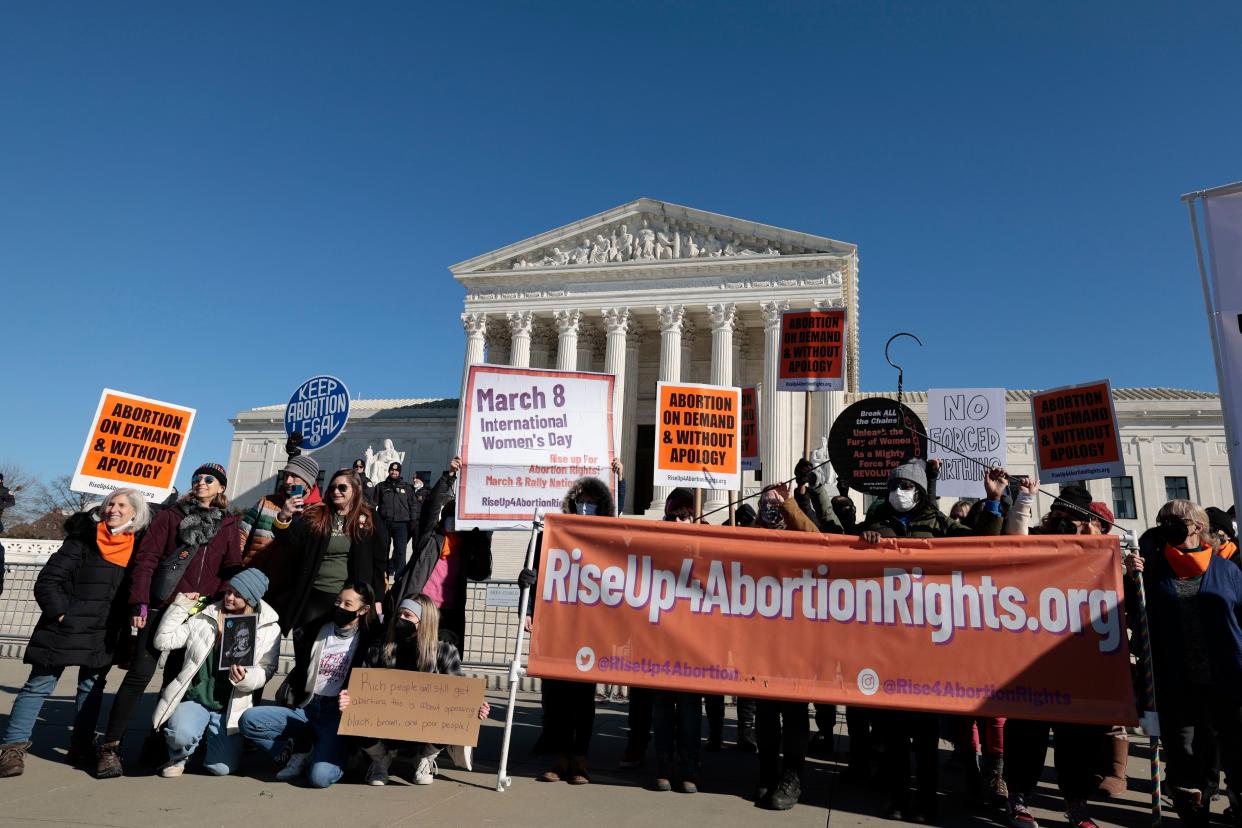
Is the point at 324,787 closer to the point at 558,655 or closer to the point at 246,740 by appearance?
the point at 246,740

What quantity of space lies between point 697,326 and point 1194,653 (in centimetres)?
3416

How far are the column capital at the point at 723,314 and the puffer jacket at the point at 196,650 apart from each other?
1256 inches

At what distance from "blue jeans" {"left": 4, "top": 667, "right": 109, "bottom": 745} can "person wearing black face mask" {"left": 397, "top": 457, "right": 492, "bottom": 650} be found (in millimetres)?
2204

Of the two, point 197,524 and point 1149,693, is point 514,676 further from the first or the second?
point 1149,693

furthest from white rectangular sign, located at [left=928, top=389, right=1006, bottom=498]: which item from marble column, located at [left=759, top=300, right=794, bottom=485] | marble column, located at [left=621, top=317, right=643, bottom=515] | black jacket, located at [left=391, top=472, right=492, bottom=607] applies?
marble column, located at [left=621, top=317, right=643, bottom=515]

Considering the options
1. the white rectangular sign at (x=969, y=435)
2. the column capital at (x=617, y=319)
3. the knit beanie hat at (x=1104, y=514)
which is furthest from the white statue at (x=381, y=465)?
the knit beanie hat at (x=1104, y=514)

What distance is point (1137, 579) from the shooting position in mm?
5027

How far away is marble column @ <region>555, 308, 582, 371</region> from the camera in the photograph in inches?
1459

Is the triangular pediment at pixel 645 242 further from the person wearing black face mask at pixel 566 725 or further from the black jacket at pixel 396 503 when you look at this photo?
the person wearing black face mask at pixel 566 725

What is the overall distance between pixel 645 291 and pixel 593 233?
492cm

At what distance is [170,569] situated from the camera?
561cm

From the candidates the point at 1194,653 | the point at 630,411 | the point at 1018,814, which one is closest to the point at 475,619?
the point at 1018,814

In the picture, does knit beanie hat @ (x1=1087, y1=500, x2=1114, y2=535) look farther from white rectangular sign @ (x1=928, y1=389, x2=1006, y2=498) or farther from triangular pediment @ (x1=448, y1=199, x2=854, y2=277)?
triangular pediment @ (x1=448, y1=199, x2=854, y2=277)

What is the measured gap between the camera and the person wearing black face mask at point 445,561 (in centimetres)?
618
